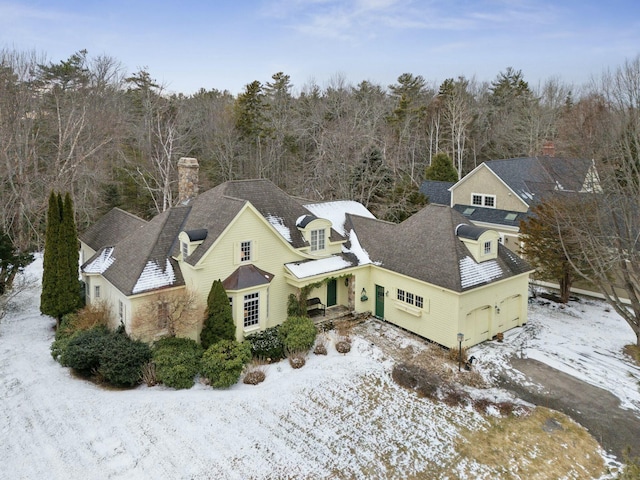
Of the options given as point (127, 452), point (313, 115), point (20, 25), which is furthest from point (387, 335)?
point (313, 115)

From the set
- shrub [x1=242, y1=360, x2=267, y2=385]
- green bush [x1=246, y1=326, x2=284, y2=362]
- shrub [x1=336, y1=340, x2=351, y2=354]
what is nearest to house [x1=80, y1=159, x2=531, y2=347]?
green bush [x1=246, y1=326, x2=284, y2=362]

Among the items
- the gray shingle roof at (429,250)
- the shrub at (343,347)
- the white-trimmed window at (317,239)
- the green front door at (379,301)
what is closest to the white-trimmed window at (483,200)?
the gray shingle roof at (429,250)

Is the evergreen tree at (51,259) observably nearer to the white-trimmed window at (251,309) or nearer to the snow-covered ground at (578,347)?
the white-trimmed window at (251,309)

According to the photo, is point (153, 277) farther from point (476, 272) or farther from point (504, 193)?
point (504, 193)

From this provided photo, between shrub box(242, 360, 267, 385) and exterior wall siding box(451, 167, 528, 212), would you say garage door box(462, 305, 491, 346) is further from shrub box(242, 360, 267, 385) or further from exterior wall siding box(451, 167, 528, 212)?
exterior wall siding box(451, 167, 528, 212)

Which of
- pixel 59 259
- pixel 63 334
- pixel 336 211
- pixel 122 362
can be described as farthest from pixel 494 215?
pixel 63 334

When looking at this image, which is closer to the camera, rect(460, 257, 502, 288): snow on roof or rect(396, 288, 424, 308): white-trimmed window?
rect(460, 257, 502, 288): snow on roof
